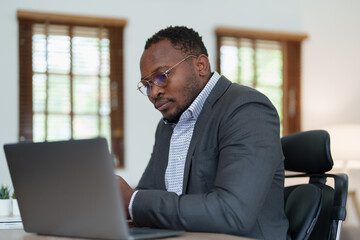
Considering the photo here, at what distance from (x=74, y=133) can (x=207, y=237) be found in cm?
343

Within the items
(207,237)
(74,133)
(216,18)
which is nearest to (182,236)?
(207,237)

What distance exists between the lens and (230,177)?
1.40m

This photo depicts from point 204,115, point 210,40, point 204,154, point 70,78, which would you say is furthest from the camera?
point 210,40

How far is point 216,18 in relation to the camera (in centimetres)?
496

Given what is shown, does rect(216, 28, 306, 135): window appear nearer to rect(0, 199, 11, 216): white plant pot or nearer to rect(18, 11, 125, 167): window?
rect(18, 11, 125, 167): window

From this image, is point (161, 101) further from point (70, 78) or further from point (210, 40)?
point (210, 40)

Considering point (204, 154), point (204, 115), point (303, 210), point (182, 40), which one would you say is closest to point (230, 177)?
point (204, 154)

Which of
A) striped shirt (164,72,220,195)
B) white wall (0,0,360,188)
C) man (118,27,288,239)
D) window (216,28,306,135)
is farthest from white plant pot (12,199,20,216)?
window (216,28,306,135)

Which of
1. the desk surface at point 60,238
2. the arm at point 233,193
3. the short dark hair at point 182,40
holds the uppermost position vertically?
the short dark hair at point 182,40

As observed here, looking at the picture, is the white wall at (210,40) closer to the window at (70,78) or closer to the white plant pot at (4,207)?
the window at (70,78)

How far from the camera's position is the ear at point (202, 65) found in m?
1.83

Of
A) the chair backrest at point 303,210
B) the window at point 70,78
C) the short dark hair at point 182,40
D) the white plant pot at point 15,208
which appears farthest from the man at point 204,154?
the window at point 70,78

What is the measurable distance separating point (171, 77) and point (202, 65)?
0.14m

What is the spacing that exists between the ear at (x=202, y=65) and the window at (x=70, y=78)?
2.74 metres
